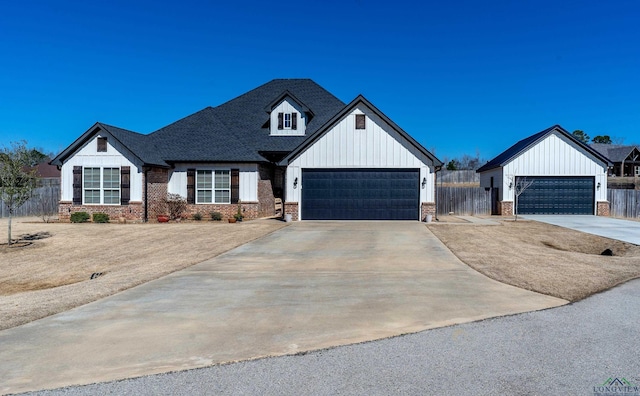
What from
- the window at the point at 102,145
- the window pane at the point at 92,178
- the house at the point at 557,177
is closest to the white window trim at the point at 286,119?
the window at the point at 102,145

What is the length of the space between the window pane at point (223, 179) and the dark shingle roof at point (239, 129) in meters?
0.86

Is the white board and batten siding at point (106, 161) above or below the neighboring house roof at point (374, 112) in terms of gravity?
below

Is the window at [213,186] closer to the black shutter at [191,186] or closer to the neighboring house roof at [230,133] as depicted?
the black shutter at [191,186]

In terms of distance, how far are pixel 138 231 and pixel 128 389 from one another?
16.7 meters

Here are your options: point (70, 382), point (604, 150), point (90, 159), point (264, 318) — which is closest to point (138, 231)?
point (90, 159)

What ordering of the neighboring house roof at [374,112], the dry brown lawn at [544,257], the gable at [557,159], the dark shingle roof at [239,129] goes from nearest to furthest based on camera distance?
the dry brown lawn at [544,257] < the neighboring house roof at [374,112] < the dark shingle roof at [239,129] < the gable at [557,159]

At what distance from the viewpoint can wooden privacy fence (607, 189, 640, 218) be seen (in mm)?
29375

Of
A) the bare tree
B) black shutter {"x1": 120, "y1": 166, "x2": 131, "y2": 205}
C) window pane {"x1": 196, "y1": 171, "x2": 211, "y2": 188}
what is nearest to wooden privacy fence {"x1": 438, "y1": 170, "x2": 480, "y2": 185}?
the bare tree

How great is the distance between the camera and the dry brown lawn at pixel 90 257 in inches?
328

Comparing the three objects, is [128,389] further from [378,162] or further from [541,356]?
[378,162]

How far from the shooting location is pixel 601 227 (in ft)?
70.5

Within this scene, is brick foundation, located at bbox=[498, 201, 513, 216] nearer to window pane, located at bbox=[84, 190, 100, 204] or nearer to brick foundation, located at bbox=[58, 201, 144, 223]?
brick foundation, located at bbox=[58, 201, 144, 223]

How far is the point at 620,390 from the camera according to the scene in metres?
4.40

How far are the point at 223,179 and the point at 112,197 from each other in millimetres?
5802
